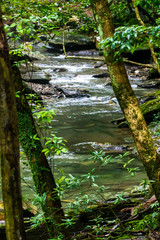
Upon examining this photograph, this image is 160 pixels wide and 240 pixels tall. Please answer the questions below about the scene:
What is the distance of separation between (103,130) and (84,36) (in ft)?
64.6

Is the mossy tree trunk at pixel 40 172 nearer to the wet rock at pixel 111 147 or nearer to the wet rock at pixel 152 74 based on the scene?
the wet rock at pixel 111 147

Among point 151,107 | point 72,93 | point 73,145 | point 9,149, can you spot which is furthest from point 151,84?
point 9,149

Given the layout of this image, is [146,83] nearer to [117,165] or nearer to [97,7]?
[117,165]

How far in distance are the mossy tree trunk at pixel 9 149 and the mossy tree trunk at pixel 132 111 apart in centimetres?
153

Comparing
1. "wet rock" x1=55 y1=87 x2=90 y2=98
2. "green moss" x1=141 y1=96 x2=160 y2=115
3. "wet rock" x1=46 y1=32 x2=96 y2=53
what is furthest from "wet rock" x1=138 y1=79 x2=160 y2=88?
"wet rock" x1=46 y1=32 x2=96 y2=53

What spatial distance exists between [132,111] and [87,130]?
7.76 metres

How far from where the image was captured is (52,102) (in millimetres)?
15227

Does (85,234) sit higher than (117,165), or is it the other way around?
(85,234)

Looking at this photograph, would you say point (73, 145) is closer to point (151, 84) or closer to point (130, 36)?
point (130, 36)

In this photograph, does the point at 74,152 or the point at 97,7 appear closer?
the point at 97,7

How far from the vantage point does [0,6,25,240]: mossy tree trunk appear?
2104 millimetres

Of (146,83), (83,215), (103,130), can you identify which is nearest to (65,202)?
(83,215)

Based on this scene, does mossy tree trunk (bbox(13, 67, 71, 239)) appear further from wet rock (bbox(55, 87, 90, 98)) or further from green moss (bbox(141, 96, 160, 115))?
wet rock (bbox(55, 87, 90, 98))

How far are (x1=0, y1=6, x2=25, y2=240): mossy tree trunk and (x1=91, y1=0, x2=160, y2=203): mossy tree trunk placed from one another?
5.01ft
